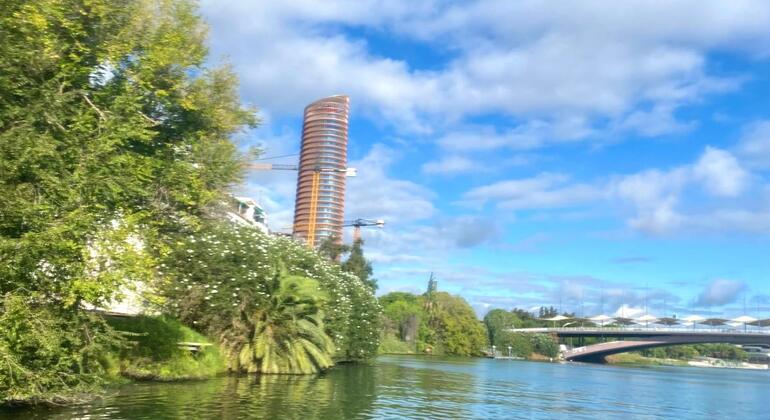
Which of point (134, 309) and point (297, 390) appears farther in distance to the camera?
point (134, 309)

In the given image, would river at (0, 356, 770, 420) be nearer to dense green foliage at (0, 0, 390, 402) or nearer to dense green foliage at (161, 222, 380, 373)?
dense green foliage at (161, 222, 380, 373)

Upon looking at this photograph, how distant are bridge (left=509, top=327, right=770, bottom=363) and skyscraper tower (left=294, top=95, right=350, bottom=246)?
5894 cm

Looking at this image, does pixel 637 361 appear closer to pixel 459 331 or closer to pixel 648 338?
pixel 648 338

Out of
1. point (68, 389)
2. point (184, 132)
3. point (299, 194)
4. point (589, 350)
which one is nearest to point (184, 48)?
point (184, 132)

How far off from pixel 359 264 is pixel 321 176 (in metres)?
90.7

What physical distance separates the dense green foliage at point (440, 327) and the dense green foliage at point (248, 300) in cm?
8475

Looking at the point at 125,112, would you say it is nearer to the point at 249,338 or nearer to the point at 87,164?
the point at 87,164

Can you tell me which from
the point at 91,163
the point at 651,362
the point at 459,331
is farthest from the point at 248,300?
the point at 651,362

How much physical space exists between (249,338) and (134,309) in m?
6.34

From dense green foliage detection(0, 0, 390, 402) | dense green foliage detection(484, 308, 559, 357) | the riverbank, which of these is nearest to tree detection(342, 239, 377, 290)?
dense green foliage detection(484, 308, 559, 357)

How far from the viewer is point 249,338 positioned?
35.4 metres

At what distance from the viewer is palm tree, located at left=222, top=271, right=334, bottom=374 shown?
34.9m

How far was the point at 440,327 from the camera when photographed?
130 meters

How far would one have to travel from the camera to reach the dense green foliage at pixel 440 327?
408 feet
